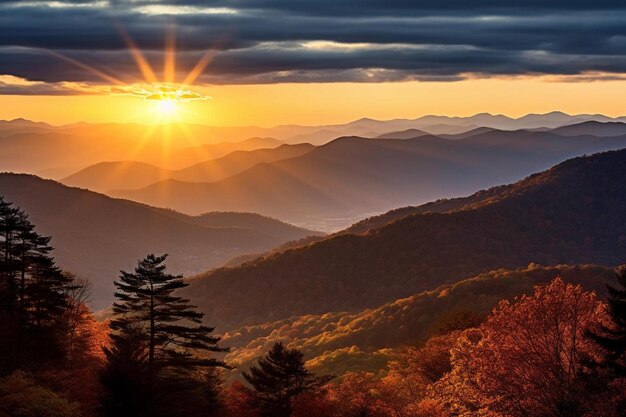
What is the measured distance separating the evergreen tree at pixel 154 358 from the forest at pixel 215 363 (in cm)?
9

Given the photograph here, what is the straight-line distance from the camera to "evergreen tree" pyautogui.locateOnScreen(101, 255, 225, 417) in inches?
1970

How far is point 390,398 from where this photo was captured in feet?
247

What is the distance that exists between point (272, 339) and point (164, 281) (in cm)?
12001

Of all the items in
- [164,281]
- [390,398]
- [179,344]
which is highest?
[164,281]

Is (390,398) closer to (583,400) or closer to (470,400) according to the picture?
(470,400)

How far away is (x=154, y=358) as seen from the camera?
5909cm

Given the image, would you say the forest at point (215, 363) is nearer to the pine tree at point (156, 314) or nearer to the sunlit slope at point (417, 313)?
the pine tree at point (156, 314)

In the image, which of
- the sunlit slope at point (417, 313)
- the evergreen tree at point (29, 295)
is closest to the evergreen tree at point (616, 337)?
the evergreen tree at point (29, 295)


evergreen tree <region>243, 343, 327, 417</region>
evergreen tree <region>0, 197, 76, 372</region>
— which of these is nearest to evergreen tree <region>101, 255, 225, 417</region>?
evergreen tree <region>243, 343, 327, 417</region>

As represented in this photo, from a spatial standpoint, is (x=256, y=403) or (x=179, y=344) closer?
(x=179, y=344)

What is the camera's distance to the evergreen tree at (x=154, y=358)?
5003 centimetres

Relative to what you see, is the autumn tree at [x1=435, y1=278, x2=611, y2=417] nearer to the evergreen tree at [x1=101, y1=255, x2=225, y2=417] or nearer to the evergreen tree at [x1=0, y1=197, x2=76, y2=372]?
the evergreen tree at [x1=101, y1=255, x2=225, y2=417]

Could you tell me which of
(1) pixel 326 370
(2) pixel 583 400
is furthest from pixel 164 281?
(1) pixel 326 370

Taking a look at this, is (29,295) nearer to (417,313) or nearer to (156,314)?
(156,314)
